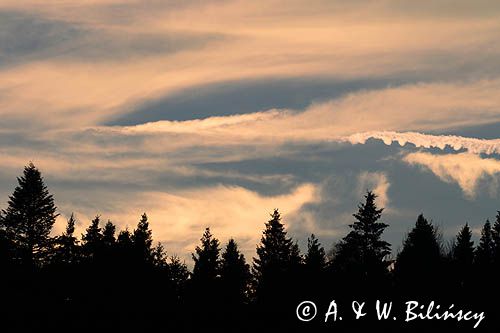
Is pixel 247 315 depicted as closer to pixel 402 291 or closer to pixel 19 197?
pixel 402 291

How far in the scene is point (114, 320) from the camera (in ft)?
293

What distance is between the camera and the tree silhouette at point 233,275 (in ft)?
349

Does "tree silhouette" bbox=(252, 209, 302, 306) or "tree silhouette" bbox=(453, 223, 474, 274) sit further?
"tree silhouette" bbox=(453, 223, 474, 274)

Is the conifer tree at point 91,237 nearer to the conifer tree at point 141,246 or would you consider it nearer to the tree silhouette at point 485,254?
the conifer tree at point 141,246

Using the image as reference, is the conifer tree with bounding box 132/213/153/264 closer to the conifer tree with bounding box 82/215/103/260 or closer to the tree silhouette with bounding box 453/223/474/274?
the conifer tree with bounding box 82/215/103/260

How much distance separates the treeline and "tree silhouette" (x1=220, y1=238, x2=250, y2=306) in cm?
30

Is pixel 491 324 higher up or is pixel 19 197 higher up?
pixel 19 197

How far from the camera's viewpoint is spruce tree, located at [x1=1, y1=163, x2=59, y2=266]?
11381 cm

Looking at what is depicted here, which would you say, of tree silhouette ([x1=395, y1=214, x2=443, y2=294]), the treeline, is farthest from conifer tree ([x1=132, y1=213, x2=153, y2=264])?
tree silhouette ([x1=395, y1=214, x2=443, y2=294])

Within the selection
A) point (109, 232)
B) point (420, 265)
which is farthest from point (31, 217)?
point (420, 265)

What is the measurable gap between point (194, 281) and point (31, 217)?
71.1 feet

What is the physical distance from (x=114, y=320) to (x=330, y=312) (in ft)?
63.0

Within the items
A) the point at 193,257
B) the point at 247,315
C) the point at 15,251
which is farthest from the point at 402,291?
the point at 15,251

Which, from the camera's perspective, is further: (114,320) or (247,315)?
(247,315)
